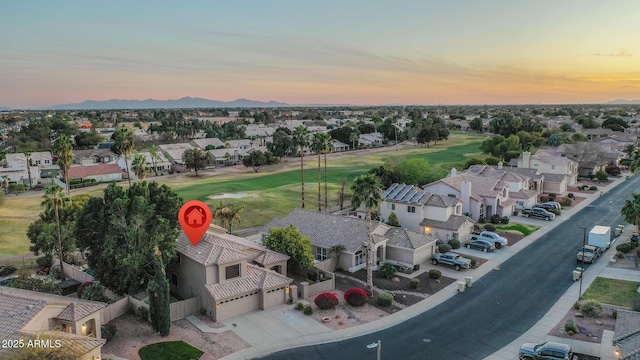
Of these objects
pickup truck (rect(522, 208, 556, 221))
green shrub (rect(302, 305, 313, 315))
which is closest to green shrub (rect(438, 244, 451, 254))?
green shrub (rect(302, 305, 313, 315))

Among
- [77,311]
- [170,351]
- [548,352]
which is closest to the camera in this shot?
[548,352]

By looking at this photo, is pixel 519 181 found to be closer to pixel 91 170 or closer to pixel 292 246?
pixel 292 246

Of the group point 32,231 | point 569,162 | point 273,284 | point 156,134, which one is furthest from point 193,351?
point 156,134

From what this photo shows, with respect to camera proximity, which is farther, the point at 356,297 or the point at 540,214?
the point at 540,214

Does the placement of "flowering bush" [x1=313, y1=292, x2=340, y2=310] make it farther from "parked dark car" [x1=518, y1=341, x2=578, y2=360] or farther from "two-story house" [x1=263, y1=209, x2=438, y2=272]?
"parked dark car" [x1=518, y1=341, x2=578, y2=360]

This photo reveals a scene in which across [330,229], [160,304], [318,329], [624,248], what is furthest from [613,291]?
[160,304]

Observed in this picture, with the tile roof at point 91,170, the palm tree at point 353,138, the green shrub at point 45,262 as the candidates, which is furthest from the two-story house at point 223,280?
the palm tree at point 353,138
